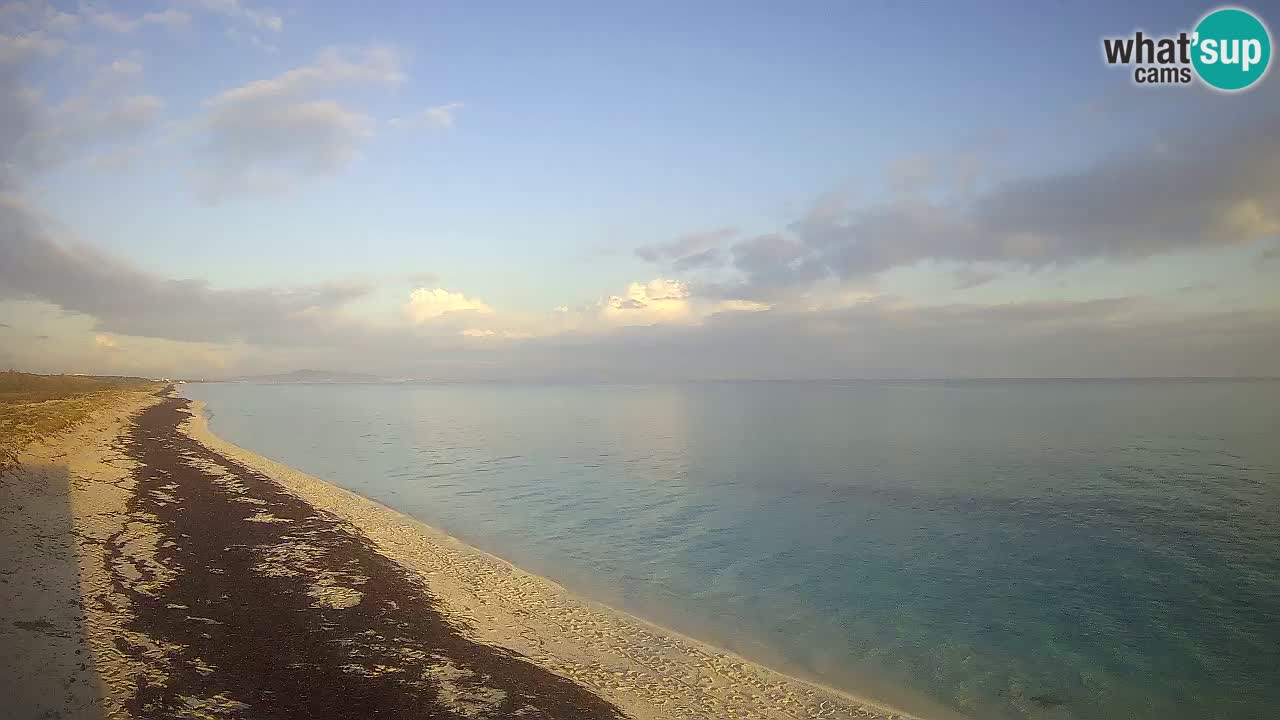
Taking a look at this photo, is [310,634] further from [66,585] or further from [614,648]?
[66,585]

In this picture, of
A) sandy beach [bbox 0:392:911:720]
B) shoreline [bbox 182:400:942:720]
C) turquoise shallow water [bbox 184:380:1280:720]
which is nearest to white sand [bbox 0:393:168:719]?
sandy beach [bbox 0:392:911:720]

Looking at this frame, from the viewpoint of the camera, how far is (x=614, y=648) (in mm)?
15086

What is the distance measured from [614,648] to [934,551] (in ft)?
52.5

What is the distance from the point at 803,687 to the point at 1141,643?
32.8 ft

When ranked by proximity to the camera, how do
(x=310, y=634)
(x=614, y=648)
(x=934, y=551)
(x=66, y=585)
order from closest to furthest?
(x=310, y=634)
(x=614, y=648)
(x=66, y=585)
(x=934, y=551)

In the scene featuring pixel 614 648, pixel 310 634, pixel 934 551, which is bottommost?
pixel 934 551

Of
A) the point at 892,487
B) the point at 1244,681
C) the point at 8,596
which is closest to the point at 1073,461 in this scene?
the point at 892,487

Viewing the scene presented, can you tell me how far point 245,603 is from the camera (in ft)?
51.3

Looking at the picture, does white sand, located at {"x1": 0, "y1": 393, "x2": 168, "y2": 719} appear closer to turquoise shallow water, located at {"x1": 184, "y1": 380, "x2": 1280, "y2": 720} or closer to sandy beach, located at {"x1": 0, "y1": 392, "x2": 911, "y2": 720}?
sandy beach, located at {"x1": 0, "y1": 392, "x2": 911, "y2": 720}

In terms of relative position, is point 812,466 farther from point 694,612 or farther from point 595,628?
point 595,628

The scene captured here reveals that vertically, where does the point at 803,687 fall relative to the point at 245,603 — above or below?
below

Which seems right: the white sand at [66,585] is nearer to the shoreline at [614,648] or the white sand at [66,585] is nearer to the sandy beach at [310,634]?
the sandy beach at [310,634]

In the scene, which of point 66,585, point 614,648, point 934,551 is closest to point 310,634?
point 614,648

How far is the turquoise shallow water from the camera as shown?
14930 millimetres
